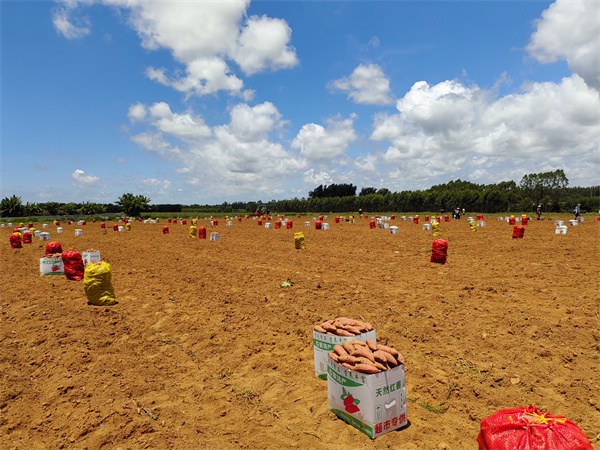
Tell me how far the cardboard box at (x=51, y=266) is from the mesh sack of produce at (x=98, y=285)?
434 cm

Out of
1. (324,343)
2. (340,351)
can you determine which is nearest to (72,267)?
(324,343)

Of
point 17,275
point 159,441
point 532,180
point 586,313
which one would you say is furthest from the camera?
point 532,180

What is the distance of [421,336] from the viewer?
23.5ft

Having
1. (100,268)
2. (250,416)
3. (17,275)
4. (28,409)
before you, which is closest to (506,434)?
(250,416)

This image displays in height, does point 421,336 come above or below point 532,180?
below

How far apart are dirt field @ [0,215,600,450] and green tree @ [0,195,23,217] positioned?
66538mm

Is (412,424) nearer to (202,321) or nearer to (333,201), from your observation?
(202,321)

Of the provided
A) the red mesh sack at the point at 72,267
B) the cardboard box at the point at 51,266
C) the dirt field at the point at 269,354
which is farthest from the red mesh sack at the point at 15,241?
the red mesh sack at the point at 72,267

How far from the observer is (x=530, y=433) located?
3137 millimetres

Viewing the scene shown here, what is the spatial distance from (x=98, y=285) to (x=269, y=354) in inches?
217

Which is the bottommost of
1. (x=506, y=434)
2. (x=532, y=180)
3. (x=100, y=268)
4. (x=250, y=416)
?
(x=250, y=416)

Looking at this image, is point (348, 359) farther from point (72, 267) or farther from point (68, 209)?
point (68, 209)

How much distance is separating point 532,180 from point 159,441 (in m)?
108

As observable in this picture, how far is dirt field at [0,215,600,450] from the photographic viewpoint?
14.9 ft
